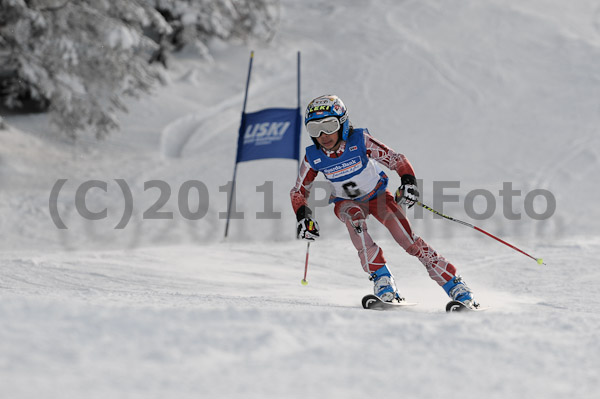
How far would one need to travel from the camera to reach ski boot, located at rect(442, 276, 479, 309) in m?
4.50

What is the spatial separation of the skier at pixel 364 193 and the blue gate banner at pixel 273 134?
3.96 meters

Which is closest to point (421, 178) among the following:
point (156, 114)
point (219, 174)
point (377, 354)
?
point (219, 174)

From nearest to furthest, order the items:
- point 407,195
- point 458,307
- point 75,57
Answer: point 458,307
point 407,195
point 75,57

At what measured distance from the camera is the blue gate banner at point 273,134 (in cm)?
883

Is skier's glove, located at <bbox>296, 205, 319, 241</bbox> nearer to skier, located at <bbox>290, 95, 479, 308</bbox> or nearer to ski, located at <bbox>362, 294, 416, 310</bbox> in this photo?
skier, located at <bbox>290, 95, 479, 308</bbox>

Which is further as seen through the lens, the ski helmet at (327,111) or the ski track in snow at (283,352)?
the ski helmet at (327,111)

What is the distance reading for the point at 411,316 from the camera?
3.18m

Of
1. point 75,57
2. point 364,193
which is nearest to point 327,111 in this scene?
point 364,193

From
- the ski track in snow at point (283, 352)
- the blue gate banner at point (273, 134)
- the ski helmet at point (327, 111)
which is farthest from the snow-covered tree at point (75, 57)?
the ski track in snow at point (283, 352)

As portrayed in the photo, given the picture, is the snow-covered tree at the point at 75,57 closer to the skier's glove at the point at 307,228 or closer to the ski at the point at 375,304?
the skier's glove at the point at 307,228

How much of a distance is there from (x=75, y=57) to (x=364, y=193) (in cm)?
832

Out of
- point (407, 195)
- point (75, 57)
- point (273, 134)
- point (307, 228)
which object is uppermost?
point (75, 57)

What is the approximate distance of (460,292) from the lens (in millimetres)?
4539

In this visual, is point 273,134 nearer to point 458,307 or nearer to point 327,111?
point 327,111
